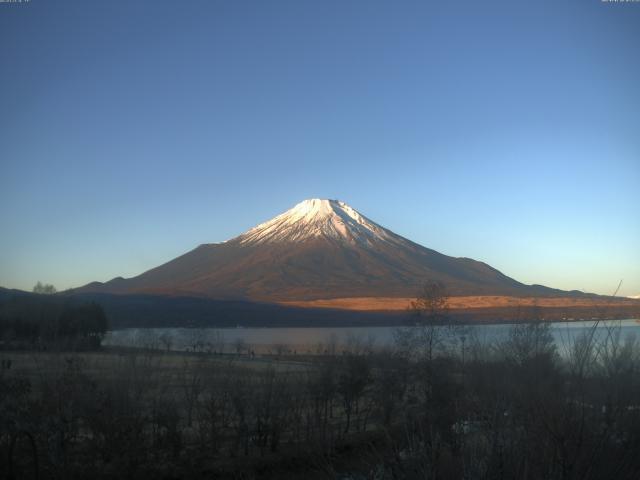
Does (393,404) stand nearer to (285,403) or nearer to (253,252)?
(285,403)

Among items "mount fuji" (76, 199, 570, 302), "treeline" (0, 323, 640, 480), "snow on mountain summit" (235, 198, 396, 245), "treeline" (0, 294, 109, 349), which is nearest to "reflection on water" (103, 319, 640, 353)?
"treeline" (0, 294, 109, 349)

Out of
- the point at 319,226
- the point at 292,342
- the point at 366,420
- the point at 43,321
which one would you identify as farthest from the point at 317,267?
the point at 366,420

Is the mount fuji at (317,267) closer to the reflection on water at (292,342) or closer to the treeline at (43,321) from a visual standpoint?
the reflection on water at (292,342)

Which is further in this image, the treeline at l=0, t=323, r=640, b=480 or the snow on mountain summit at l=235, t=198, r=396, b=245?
the snow on mountain summit at l=235, t=198, r=396, b=245

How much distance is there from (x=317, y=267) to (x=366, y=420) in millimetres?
117785

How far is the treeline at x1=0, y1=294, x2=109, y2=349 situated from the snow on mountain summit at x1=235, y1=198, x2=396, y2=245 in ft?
356

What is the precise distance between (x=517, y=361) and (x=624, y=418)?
27.6 ft

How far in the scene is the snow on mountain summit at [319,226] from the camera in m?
153

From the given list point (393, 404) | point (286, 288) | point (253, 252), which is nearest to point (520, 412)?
point (393, 404)

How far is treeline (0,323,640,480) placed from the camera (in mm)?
4328

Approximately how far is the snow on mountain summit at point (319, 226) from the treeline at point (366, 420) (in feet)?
433

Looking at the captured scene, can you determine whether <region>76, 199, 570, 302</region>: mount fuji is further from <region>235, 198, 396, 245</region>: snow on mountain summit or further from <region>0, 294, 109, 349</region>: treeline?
<region>0, 294, 109, 349</region>: treeline

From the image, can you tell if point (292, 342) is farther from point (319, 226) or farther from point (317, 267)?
point (319, 226)

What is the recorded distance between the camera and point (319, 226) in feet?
520
